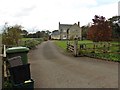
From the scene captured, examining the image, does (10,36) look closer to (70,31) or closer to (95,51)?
(95,51)

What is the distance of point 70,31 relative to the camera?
102938 millimetres

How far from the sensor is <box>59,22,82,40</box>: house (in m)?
101

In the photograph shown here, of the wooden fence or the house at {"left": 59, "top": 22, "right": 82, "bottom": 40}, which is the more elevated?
the house at {"left": 59, "top": 22, "right": 82, "bottom": 40}

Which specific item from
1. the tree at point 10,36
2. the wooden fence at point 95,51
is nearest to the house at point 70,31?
the tree at point 10,36

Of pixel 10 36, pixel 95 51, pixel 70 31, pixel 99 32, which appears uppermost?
pixel 70 31

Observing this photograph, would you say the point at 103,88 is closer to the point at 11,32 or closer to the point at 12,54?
the point at 12,54

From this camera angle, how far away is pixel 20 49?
8195 millimetres

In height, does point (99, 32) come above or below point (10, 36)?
above

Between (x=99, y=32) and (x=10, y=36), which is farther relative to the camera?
(x=99, y=32)

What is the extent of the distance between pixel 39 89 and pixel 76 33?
93.4 m

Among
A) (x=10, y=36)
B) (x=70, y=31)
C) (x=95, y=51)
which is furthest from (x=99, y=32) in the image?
(x=70, y=31)

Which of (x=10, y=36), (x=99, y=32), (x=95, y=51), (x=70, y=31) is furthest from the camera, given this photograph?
(x=70, y=31)

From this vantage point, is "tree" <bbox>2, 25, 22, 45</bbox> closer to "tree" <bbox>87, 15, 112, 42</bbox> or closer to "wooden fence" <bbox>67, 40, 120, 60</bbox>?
"wooden fence" <bbox>67, 40, 120, 60</bbox>

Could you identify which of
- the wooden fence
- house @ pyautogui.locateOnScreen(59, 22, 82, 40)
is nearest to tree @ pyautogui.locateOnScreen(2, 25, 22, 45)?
the wooden fence
